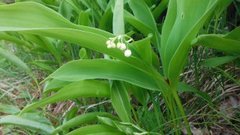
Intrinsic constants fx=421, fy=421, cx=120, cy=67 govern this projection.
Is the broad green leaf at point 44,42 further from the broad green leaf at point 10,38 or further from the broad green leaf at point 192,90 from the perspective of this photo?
the broad green leaf at point 192,90

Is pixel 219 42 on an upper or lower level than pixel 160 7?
lower

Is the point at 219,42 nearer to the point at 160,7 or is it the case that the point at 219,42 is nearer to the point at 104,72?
the point at 104,72

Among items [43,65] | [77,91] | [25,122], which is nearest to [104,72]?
[77,91]

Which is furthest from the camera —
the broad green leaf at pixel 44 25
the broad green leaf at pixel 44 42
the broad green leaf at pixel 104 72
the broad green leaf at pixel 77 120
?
the broad green leaf at pixel 44 42

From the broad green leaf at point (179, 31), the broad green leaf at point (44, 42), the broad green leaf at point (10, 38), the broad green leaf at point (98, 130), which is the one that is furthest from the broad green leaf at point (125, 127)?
the broad green leaf at point (10, 38)

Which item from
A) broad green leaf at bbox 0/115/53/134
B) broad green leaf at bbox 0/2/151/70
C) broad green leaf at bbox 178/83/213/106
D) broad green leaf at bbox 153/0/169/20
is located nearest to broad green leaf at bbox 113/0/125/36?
broad green leaf at bbox 0/2/151/70

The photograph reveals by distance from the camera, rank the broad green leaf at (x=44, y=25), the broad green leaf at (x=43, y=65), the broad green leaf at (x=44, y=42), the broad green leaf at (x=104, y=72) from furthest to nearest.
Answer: the broad green leaf at (x=43, y=65)
the broad green leaf at (x=44, y=42)
the broad green leaf at (x=104, y=72)
the broad green leaf at (x=44, y=25)

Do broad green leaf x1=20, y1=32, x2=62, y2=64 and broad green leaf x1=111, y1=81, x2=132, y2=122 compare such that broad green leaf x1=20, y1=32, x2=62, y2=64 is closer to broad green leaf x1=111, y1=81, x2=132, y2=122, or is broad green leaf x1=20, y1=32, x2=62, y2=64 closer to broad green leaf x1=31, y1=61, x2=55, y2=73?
broad green leaf x1=31, y1=61, x2=55, y2=73
